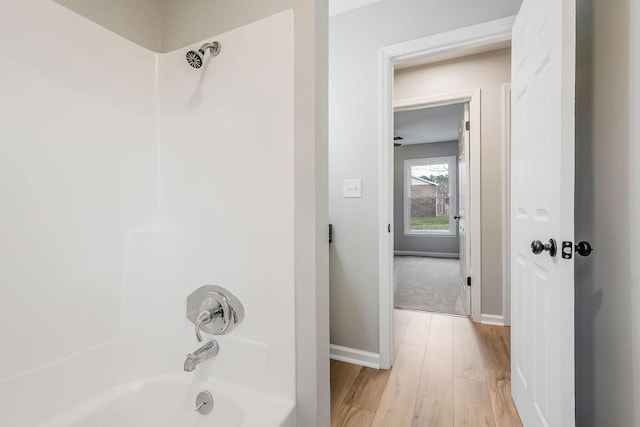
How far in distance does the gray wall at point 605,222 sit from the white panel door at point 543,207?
128 millimetres

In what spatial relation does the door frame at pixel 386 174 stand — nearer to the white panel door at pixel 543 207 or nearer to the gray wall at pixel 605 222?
the white panel door at pixel 543 207

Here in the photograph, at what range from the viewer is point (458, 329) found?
8.06 ft

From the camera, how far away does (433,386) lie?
1.68m

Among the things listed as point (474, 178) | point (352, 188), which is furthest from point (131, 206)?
point (474, 178)

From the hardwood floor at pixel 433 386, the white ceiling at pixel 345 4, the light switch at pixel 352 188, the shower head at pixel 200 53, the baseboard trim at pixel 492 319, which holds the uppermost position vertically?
the white ceiling at pixel 345 4

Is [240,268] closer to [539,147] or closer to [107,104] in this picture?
[107,104]

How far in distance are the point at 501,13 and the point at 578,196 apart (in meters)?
1.14

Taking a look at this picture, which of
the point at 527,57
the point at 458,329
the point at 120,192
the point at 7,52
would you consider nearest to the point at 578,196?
the point at 527,57

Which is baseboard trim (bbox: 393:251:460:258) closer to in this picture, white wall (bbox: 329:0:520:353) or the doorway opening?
the doorway opening

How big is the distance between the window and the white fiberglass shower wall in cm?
572

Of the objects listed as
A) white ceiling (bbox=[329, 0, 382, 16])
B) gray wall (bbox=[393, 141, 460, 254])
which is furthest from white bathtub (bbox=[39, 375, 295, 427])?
gray wall (bbox=[393, 141, 460, 254])

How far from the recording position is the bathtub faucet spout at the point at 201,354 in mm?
973

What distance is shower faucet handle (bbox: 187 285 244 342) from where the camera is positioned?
1.05 m

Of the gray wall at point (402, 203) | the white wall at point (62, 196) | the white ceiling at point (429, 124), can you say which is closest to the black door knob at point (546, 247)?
the white wall at point (62, 196)
